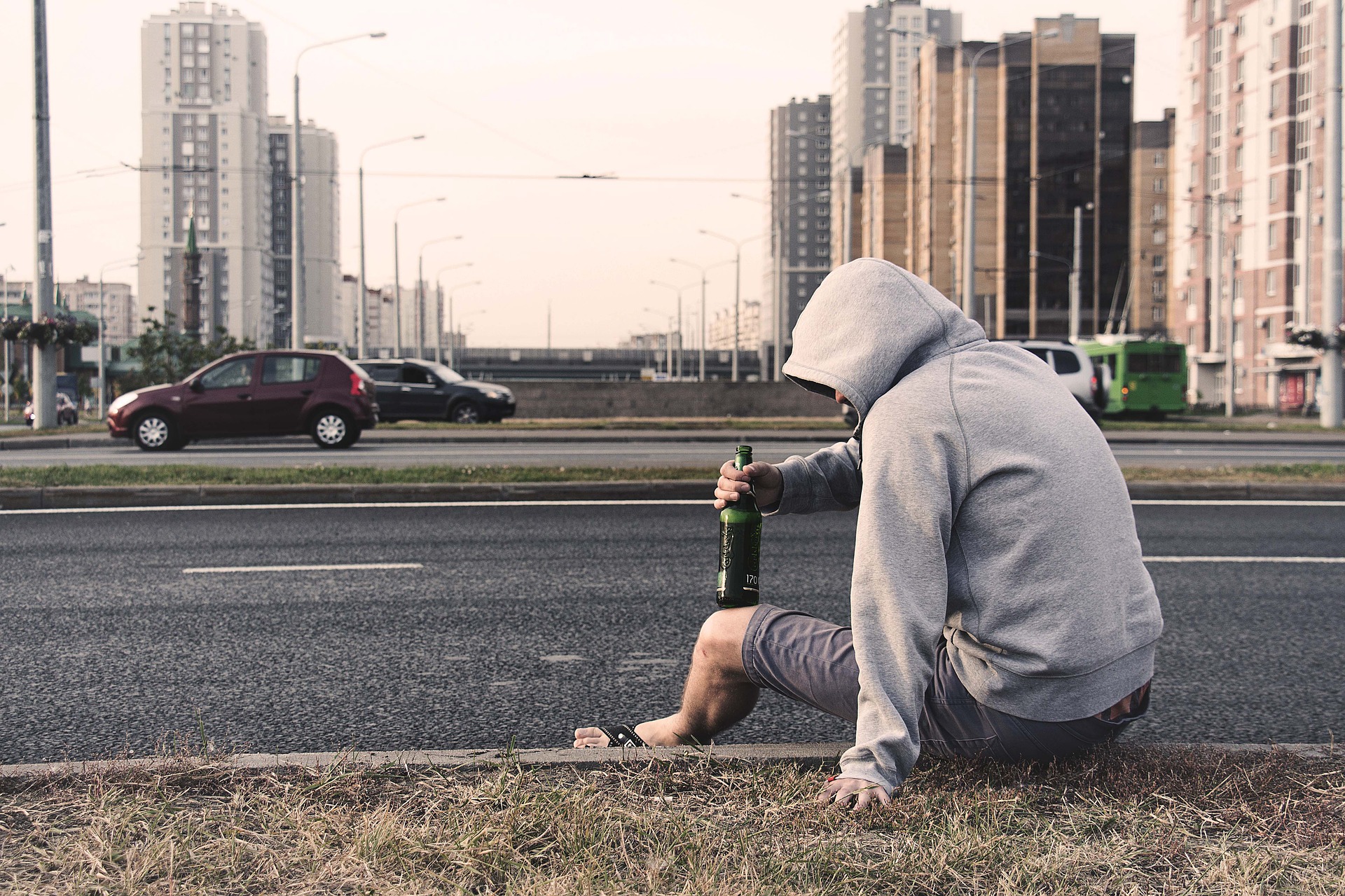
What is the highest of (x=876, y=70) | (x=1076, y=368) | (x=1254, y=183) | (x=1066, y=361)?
(x=876, y=70)

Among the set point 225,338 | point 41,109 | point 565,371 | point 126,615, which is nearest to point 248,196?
point 565,371

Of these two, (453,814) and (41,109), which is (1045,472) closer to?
(453,814)

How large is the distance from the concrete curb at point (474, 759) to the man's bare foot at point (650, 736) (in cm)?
5

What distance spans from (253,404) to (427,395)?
8326 mm

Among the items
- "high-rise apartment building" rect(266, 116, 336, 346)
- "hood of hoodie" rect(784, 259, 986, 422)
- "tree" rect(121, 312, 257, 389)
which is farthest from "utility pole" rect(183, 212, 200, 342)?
"hood of hoodie" rect(784, 259, 986, 422)

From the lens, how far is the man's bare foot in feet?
10.2

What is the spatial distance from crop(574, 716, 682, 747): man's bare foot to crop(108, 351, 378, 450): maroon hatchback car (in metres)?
15.0

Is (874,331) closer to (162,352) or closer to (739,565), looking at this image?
(739,565)

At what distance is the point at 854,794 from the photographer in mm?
2574

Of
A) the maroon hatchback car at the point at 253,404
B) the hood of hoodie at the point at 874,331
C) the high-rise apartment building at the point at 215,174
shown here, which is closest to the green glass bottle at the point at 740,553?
the hood of hoodie at the point at 874,331

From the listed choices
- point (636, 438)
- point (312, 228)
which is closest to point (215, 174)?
point (312, 228)

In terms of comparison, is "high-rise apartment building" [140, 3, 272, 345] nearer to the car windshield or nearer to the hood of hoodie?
the car windshield

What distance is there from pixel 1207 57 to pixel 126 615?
7701 cm

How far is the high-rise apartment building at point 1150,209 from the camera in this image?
303 feet
